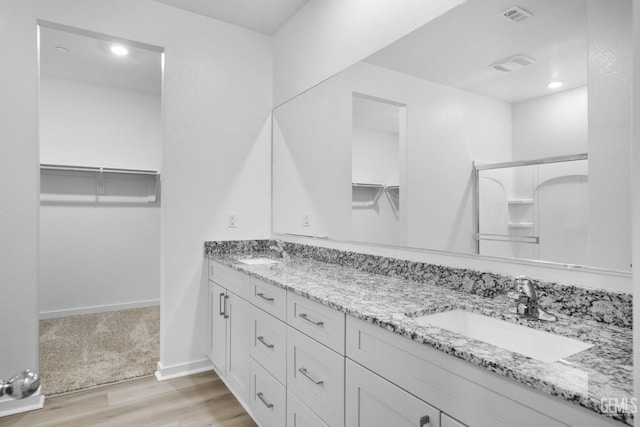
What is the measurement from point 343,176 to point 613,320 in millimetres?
1502

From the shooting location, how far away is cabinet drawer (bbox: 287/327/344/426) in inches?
49.7

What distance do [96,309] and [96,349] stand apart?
1.14 m

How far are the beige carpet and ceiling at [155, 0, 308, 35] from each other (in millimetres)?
2640

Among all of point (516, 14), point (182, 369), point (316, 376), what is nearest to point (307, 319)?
point (316, 376)

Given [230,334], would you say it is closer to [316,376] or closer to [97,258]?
[316,376]

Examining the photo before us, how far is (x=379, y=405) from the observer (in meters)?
1.09

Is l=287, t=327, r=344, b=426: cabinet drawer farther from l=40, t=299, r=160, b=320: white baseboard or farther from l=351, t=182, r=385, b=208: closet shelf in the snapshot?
l=40, t=299, r=160, b=320: white baseboard

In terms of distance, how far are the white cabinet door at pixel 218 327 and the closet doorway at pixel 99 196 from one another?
2.92ft

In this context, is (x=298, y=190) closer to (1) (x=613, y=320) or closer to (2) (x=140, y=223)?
(1) (x=613, y=320)

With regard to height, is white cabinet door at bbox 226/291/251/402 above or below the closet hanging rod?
below

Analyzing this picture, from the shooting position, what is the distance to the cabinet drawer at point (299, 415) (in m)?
1.38

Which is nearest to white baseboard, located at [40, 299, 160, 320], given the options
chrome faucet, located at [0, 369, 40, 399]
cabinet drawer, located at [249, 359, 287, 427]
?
cabinet drawer, located at [249, 359, 287, 427]

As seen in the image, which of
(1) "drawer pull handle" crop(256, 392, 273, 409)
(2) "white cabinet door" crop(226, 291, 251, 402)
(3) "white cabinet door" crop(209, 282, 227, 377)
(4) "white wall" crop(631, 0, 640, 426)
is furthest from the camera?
(3) "white cabinet door" crop(209, 282, 227, 377)

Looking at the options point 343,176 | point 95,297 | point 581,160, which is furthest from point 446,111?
point 95,297
